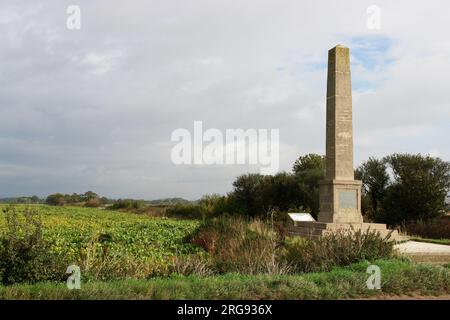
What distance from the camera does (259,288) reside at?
7.20 metres

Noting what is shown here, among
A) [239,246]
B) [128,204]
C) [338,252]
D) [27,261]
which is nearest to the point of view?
[27,261]

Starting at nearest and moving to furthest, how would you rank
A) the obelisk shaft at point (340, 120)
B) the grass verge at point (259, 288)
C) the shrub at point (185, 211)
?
the grass verge at point (259, 288), the obelisk shaft at point (340, 120), the shrub at point (185, 211)

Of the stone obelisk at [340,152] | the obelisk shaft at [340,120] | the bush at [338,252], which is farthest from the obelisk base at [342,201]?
the bush at [338,252]

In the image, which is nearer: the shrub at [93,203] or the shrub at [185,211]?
the shrub at [185,211]

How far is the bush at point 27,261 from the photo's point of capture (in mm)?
7984

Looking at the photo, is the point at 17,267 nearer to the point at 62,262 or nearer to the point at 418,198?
the point at 62,262

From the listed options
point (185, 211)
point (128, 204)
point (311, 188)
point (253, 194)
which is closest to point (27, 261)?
point (311, 188)

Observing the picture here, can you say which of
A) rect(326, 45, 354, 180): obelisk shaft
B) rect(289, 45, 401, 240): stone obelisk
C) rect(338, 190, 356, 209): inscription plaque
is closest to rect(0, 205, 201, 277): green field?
rect(289, 45, 401, 240): stone obelisk

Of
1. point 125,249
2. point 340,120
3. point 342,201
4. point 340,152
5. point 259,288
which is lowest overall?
point 125,249

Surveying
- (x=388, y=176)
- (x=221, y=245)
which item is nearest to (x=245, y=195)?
(x=388, y=176)

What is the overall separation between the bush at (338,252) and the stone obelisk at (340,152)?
6.21 meters

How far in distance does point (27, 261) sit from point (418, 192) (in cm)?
2380

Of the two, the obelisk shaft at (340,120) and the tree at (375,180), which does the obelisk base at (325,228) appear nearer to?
the obelisk shaft at (340,120)

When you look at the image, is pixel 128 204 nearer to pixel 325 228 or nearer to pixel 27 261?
pixel 325 228
